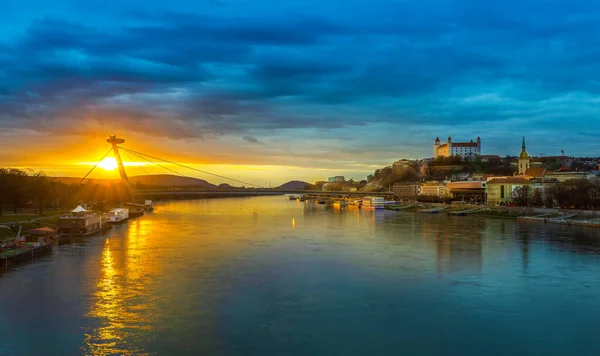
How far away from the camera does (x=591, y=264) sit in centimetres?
1877

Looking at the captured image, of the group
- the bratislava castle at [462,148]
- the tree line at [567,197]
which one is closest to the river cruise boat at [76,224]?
the tree line at [567,197]

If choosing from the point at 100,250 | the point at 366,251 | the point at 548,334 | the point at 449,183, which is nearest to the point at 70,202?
the point at 100,250

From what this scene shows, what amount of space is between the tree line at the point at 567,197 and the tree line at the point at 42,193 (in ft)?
134

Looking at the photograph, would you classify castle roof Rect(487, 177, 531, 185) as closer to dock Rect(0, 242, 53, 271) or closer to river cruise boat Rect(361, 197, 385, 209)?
river cruise boat Rect(361, 197, 385, 209)

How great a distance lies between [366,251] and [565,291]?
30.3 feet

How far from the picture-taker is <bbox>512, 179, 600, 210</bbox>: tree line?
42.9 meters

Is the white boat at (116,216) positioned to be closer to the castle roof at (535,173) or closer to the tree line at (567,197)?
the tree line at (567,197)

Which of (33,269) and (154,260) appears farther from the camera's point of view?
(154,260)

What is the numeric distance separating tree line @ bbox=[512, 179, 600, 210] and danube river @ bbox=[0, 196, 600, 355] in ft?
71.9

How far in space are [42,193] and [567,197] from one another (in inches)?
1606

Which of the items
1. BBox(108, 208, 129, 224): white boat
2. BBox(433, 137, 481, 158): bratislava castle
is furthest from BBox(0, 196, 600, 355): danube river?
BBox(433, 137, 481, 158): bratislava castle

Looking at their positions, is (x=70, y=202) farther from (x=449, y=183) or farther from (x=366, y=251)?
(x=449, y=183)

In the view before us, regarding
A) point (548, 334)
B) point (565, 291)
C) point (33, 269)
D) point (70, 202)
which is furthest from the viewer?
point (70, 202)

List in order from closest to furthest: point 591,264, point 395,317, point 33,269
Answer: point 395,317 < point 33,269 < point 591,264
